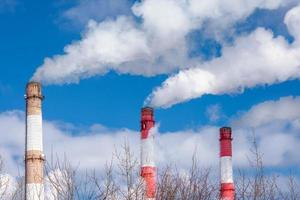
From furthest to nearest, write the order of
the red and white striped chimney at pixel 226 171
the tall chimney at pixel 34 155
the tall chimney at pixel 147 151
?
1. the red and white striped chimney at pixel 226 171
2. the tall chimney at pixel 147 151
3. the tall chimney at pixel 34 155

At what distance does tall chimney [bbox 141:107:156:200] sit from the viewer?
21062 millimetres

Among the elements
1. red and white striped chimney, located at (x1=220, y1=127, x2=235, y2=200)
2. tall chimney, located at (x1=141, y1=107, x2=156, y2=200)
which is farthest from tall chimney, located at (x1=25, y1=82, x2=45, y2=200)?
red and white striped chimney, located at (x1=220, y1=127, x2=235, y2=200)

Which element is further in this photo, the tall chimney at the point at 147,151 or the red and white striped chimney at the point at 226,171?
the red and white striped chimney at the point at 226,171

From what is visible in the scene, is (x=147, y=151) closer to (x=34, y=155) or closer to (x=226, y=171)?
(x=226, y=171)

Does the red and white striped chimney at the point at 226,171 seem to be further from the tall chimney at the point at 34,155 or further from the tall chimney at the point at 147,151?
the tall chimney at the point at 34,155

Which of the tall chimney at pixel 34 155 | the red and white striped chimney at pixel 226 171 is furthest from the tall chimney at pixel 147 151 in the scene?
the tall chimney at pixel 34 155

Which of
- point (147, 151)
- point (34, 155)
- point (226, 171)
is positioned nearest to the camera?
→ point (34, 155)

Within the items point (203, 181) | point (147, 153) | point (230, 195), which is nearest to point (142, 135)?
point (147, 153)

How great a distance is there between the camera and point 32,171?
60.4 ft

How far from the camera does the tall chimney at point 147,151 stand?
69.1 ft

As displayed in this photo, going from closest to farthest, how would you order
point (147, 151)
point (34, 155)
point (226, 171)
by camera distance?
point (34, 155)
point (147, 151)
point (226, 171)

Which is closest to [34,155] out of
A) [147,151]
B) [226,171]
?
[147,151]

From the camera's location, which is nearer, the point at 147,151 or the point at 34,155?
→ the point at 34,155

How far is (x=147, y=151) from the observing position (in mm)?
21906
